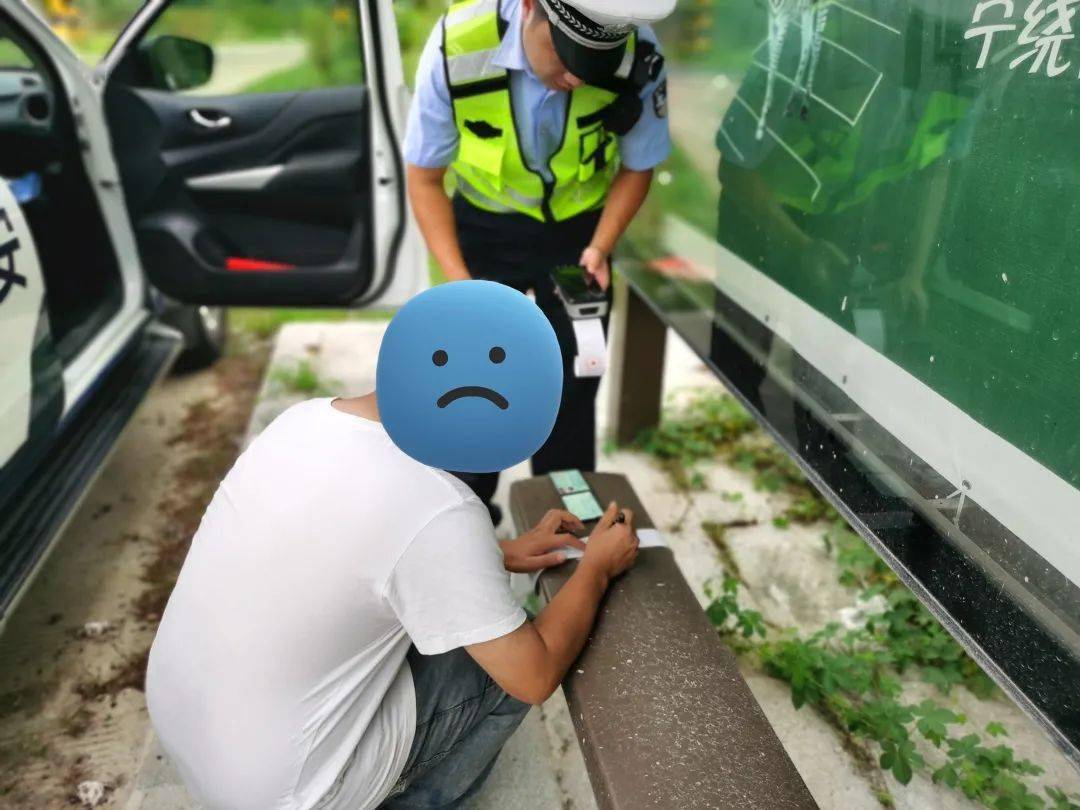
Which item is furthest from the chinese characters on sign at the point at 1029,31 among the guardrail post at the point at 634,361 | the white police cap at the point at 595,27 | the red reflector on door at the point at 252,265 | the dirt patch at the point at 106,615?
the red reflector on door at the point at 252,265

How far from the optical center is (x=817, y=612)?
2.47m

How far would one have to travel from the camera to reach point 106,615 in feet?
8.15

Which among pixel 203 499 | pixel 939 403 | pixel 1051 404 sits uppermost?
pixel 1051 404

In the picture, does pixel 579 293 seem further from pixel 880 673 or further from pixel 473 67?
pixel 880 673

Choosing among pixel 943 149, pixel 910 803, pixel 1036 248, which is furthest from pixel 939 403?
pixel 910 803

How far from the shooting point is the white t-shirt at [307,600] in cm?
120

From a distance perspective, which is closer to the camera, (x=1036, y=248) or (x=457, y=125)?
(x=1036, y=248)

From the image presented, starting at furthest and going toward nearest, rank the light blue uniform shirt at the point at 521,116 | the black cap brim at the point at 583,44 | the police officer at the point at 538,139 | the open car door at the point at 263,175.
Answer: the open car door at the point at 263,175 < the light blue uniform shirt at the point at 521,116 < the police officer at the point at 538,139 < the black cap brim at the point at 583,44

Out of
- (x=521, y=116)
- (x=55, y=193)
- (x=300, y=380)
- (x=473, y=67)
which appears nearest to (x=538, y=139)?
(x=521, y=116)

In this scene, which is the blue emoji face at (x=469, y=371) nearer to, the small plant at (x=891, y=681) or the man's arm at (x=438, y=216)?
the man's arm at (x=438, y=216)

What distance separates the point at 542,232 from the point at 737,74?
67 centimetres

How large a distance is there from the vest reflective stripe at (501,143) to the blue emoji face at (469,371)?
1.01m

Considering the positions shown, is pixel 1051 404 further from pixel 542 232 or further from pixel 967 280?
pixel 542 232

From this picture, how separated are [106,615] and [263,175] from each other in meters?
1.57
